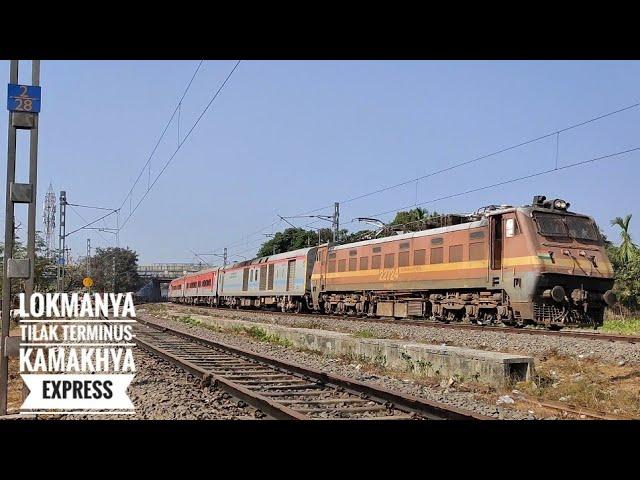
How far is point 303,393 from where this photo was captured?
8.29 metres

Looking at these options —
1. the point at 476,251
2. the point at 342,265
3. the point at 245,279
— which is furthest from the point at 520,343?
the point at 245,279

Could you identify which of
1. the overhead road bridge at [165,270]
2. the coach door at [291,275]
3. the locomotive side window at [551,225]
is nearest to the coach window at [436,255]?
the locomotive side window at [551,225]

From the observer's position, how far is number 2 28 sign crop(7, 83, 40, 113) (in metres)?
7.69

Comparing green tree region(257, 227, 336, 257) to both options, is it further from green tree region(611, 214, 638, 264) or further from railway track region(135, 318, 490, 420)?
railway track region(135, 318, 490, 420)

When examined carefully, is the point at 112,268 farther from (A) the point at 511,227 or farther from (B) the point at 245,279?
Answer: (A) the point at 511,227

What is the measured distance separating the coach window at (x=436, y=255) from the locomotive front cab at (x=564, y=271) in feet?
11.5

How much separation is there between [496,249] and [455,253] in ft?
5.52

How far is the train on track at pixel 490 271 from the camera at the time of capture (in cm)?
1535
